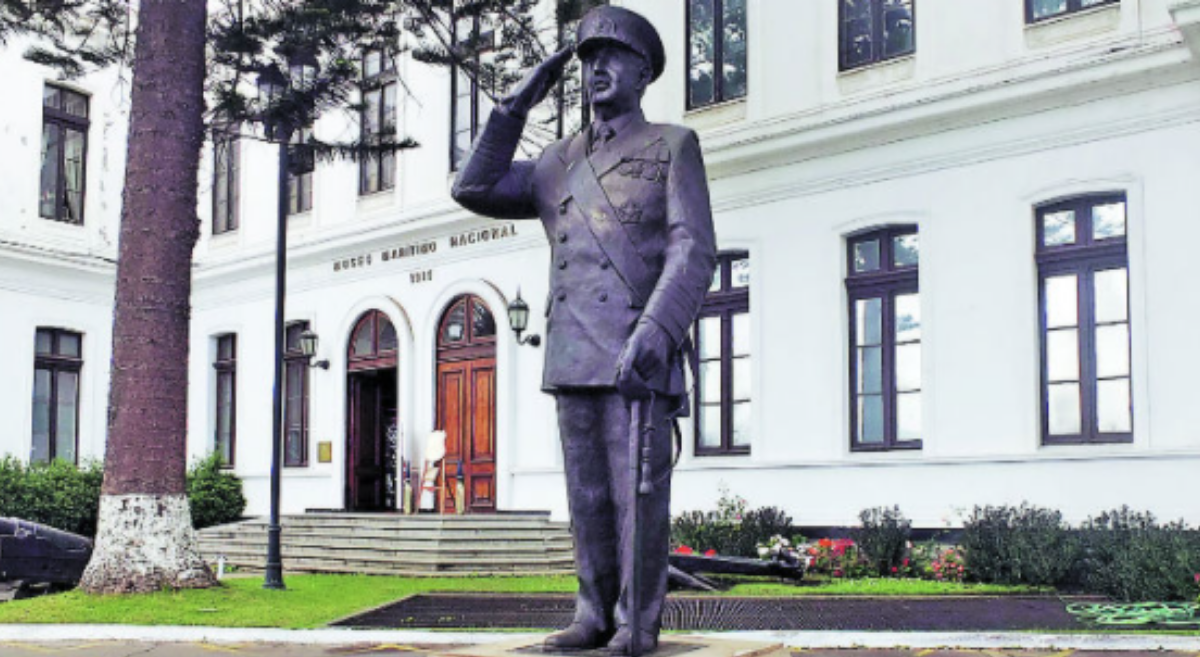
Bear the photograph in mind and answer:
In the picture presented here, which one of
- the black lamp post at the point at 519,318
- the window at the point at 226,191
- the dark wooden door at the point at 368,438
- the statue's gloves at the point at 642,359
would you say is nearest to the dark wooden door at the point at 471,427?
the black lamp post at the point at 519,318

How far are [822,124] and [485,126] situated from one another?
12604 mm

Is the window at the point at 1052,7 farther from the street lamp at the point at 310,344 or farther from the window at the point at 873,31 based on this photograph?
the street lamp at the point at 310,344

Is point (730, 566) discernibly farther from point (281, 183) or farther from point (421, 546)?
point (281, 183)

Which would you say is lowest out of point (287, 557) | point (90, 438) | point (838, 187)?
point (287, 557)

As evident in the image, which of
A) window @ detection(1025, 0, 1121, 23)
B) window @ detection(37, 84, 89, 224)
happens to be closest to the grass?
window @ detection(1025, 0, 1121, 23)

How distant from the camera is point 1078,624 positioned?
11125 millimetres

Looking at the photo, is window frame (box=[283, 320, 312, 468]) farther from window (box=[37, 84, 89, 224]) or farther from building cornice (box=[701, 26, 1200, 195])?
building cornice (box=[701, 26, 1200, 195])

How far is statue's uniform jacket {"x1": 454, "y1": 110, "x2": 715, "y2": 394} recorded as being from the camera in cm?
520

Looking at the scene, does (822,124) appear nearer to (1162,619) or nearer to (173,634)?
(1162,619)

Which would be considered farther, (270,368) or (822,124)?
(270,368)

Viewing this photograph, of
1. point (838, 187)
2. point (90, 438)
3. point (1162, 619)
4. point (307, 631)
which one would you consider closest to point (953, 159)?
point (838, 187)

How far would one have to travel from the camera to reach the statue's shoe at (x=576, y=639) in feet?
16.8

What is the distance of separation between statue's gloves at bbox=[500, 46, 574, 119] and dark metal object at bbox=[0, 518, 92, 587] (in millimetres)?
11445

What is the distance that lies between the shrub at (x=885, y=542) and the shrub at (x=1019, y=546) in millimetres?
778
